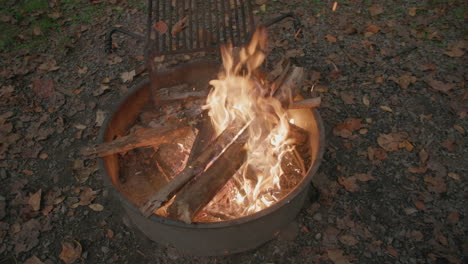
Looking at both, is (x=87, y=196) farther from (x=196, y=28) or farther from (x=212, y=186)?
(x=196, y=28)

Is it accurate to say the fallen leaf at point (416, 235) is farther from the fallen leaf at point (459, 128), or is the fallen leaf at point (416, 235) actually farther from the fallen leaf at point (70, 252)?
the fallen leaf at point (70, 252)

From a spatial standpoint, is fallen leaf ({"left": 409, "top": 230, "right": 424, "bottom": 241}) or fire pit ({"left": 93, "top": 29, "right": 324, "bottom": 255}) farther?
fallen leaf ({"left": 409, "top": 230, "right": 424, "bottom": 241})

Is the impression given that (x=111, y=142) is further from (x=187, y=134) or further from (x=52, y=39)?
(x=52, y=39)

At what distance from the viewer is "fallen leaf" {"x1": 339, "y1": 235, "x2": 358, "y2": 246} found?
2.73 meters

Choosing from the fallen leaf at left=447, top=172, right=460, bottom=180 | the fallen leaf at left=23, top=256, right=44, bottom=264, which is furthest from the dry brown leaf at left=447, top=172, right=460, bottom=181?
the fallen leaf at left=23, top=256, right=44, bottom=264

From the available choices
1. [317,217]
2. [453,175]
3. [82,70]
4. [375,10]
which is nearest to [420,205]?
[453,175]

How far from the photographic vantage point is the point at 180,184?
230 cm

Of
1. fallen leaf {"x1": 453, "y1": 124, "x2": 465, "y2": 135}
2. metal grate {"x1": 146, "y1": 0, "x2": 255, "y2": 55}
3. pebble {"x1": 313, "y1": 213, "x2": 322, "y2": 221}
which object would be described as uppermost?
metal grate {"x1": 146, "y1": 0, "x2": 255, "y2": 55}

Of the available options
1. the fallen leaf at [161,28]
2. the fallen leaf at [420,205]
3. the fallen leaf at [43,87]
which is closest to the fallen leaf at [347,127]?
the fallen leaf at [420,205]

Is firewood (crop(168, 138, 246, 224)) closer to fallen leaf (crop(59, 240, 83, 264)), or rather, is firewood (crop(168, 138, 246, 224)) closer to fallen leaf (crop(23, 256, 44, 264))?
fallen leaf (crop(59, 240, 83, 264))

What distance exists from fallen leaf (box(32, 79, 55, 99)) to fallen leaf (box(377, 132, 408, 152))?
12.1ft

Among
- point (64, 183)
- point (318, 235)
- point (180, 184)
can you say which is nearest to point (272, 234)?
point (318, 235)

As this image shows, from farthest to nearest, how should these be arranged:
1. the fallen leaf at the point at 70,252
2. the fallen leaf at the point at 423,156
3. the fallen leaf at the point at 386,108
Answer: the fallen leaf at the point at 386,108, the fallen leaf at the point at 423,156, the fallen leaf at the point at 70,252

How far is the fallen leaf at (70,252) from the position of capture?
9.04 ft
